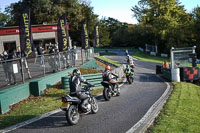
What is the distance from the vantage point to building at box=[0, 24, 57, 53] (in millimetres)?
34562

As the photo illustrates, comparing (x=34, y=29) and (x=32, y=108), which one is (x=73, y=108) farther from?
(x=34, y=29)

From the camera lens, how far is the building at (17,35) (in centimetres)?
3456

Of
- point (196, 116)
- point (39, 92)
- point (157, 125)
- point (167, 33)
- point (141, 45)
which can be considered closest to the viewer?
point (157, 125)

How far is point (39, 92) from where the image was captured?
12.5 metres

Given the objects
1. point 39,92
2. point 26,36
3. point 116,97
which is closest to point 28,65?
point 39,92

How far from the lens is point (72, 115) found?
26.4 ft

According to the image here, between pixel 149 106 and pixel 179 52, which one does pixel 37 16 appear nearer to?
pixel 179 52

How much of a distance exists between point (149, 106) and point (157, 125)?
2.82m

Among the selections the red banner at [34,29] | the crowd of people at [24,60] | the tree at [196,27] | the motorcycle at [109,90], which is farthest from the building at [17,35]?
the tree at [196,27]

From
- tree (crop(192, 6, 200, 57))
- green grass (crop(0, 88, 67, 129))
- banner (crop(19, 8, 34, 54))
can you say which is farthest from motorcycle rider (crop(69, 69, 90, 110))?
tree (crop(192, 6, 200, 57))

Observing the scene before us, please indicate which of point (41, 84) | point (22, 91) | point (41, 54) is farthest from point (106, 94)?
point (41, 54)

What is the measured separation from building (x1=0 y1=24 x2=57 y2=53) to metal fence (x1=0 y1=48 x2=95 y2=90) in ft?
56.4

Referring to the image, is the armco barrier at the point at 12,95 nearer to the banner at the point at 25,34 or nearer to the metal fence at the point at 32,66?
the metal fence at the point at 32,66

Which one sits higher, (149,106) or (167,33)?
(167,33)
